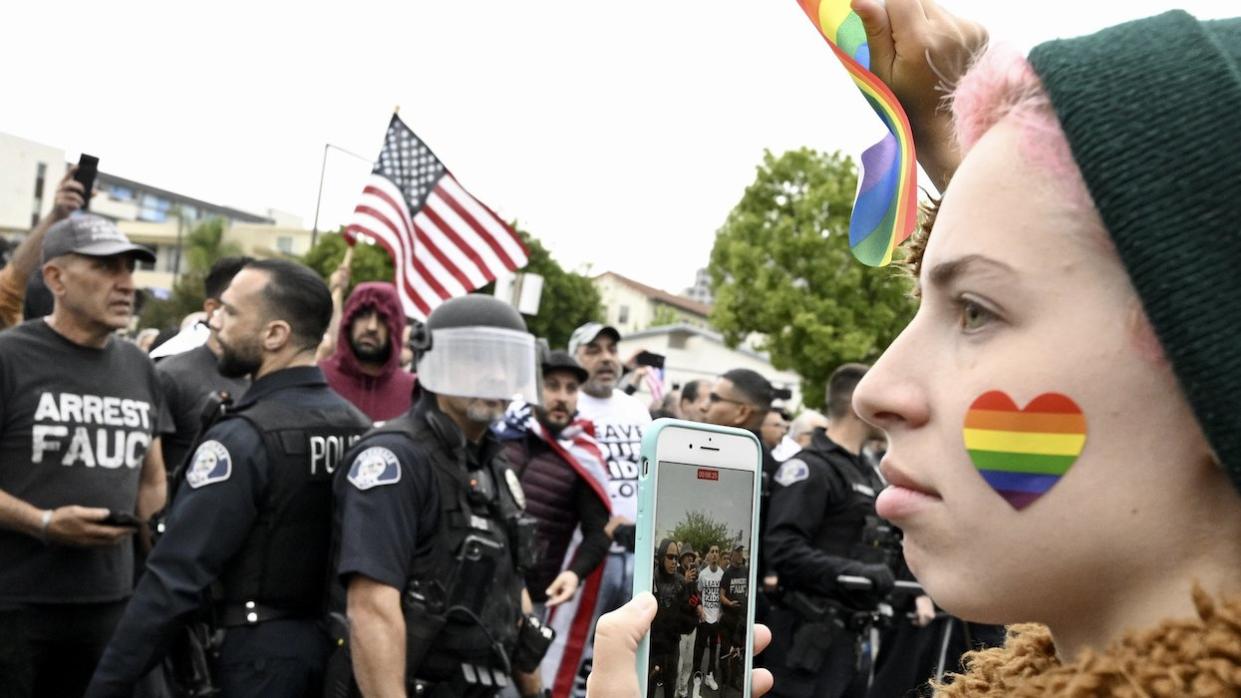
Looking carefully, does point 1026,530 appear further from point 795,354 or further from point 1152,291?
point 795,354

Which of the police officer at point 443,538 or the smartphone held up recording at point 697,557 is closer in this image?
the smartphone held up recording at point 697,557

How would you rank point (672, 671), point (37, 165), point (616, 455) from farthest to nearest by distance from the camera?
1. point (37, 165)
2. point (616, 455)
3. point (672, 671)

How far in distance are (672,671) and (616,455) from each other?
633 centimetres

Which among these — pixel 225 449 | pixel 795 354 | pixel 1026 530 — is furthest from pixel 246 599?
pixel 795 354

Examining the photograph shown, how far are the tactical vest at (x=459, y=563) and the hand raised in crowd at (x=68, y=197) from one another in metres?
3.08

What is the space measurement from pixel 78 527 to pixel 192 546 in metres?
0.89

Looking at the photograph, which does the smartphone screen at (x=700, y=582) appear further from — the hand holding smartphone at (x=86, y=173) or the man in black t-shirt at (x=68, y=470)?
the hand holding smartphone at (x=86, y=173)

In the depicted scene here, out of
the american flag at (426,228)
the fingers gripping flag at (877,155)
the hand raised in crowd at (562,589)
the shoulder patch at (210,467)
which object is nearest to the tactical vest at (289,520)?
the shoulder patch at (210,467)

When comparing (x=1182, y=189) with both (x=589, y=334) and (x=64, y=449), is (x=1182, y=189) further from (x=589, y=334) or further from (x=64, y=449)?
(x=589, y=334)

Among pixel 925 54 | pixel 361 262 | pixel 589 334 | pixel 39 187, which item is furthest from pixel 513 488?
pixel 39 187

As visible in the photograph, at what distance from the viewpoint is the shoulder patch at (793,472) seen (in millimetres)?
7254

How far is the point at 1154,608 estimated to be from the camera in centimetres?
116

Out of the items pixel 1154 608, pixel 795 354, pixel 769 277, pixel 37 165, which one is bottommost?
pixel 1154 608

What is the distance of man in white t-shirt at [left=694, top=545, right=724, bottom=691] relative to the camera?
165cm
